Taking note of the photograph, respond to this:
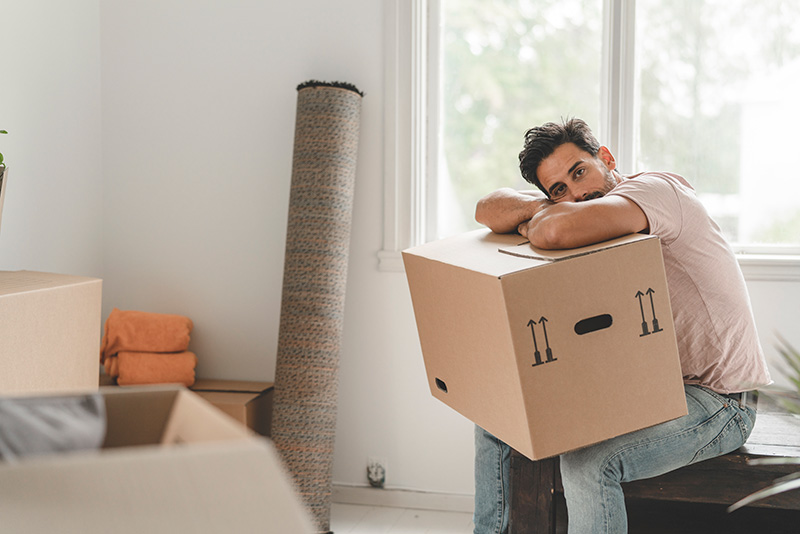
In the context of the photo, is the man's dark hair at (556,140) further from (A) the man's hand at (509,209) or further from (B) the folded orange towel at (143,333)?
(B) the folded orange towel at (143,333)

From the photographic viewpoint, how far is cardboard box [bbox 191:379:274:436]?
2229 mm

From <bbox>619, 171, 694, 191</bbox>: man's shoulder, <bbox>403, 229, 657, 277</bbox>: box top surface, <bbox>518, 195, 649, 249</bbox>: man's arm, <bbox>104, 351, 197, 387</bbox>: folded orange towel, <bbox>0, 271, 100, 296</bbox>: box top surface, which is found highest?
<bbox>619, 171, 694, 191</bbox>: man's shoulder

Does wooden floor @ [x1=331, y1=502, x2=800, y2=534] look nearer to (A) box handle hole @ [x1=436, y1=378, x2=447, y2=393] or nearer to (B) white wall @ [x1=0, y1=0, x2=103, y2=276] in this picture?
(A) box handle hole @ [x1=436, y1=378, x2=447, y2=393]

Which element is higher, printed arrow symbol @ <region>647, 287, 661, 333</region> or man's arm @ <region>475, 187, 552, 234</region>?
man's arm @ <region>475, 187, 552, 234</region>

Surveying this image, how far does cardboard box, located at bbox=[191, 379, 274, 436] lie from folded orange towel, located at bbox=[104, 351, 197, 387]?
77 millimetres

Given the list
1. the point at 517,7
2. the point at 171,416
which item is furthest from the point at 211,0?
the point at 171,416

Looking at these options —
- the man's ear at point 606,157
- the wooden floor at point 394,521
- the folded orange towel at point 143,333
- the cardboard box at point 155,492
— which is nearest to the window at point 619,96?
the man's ear at point 606,157

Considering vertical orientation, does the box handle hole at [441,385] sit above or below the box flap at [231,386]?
above

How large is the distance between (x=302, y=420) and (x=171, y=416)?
5.71ft

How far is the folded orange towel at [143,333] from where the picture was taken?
7.63 feet

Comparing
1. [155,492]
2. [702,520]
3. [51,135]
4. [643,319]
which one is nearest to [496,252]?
[643,319]

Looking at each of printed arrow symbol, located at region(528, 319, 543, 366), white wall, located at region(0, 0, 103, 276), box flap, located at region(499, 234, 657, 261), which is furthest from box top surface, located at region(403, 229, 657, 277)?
white wall, located at region(0, 0, 103, 276)

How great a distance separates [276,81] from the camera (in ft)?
8.04

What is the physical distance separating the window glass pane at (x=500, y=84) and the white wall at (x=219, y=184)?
0.27 m
